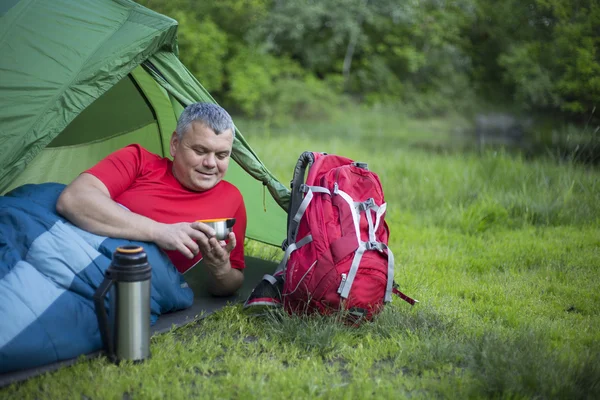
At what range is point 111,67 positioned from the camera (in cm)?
278

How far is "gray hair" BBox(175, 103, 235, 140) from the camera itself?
2814mm

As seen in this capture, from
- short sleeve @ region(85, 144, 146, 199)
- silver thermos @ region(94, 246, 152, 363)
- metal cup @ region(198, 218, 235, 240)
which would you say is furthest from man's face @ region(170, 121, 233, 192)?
silver thermos @ region(94, 246, 152, 363)

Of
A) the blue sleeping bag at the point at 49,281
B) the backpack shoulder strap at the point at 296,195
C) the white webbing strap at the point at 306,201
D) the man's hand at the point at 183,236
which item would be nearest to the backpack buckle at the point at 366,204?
the white webbing strap at the point at 306,201

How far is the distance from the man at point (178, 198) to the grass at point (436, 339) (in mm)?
353

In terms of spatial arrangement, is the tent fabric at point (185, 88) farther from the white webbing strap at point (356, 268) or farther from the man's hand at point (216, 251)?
the white webbing strap at point (356, 268)

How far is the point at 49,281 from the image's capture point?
7.82ft

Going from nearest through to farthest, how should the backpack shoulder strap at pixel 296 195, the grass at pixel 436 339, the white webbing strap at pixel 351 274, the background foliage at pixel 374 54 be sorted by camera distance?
the grass at pixel 436 339
the white webbing strap at pixel 351 274
the backpack shoulder strap at pixel 296 195
the background foliage at pixel 374 54

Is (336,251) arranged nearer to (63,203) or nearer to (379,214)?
(379,214)

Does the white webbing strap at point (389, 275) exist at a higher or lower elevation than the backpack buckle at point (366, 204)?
lower

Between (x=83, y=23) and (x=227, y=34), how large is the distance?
1640 cm

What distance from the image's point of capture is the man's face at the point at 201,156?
281cm

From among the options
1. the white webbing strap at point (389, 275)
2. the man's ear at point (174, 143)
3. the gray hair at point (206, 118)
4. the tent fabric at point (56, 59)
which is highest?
the tent fabric at point (56, 59)

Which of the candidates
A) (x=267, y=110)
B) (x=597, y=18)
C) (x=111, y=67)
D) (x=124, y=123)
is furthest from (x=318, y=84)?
(x=111, y=67)

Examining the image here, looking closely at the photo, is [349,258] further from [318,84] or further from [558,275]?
[318,84]
